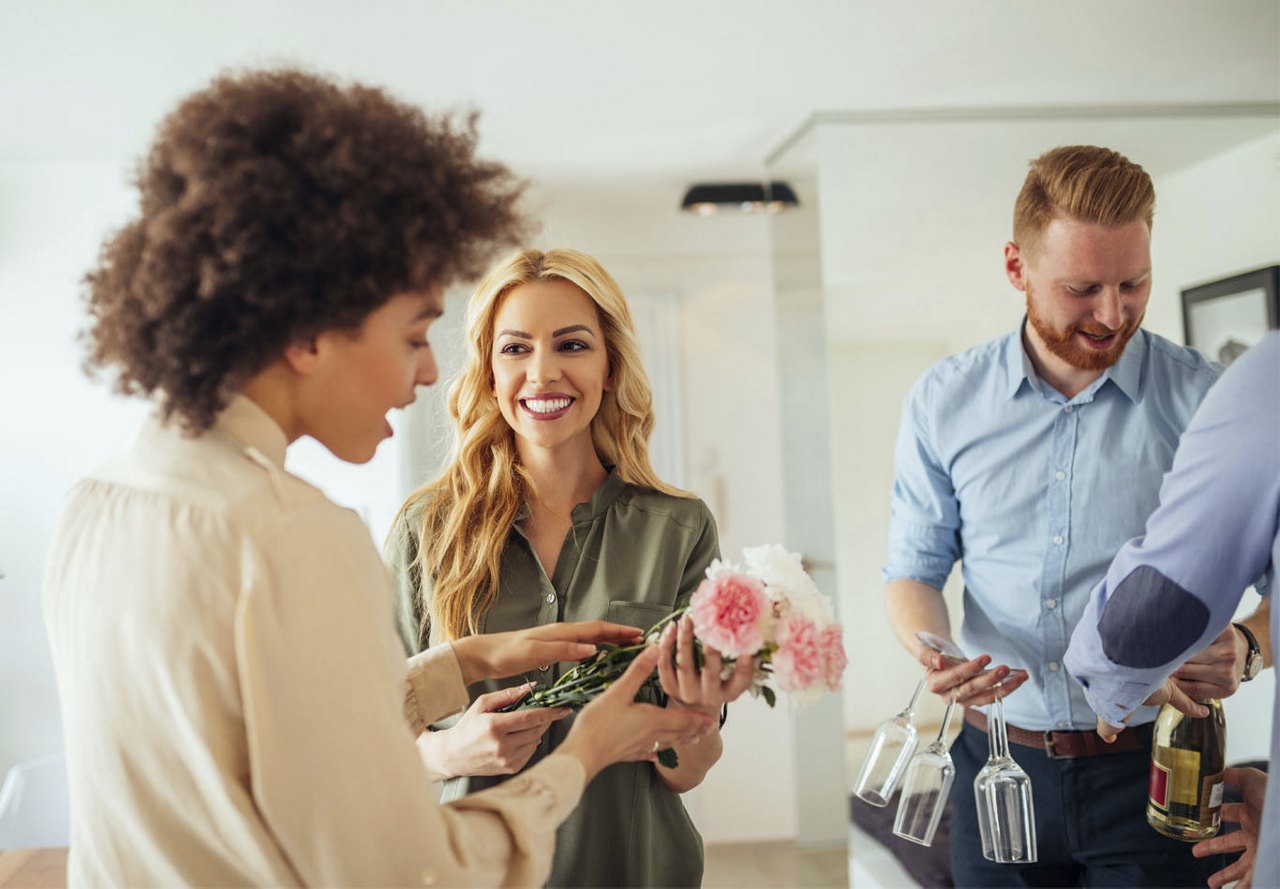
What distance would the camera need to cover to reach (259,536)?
938 mm

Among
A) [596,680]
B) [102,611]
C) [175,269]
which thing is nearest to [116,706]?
[102,611]

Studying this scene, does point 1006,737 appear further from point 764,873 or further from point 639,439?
point 764,873

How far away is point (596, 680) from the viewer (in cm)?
155

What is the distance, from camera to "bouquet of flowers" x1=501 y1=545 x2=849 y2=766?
1288 mm

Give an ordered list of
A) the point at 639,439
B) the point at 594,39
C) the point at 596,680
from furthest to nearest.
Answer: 1. the point at 594,39
2. the point at 639,439
3. the point at 596,680

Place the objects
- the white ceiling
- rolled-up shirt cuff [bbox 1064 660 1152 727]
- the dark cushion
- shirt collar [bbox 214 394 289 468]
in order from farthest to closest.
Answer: the white ceiling, the dark cushion, rolled-up shirt cuff [bbox 1064 660 1152 727], shirt collar [bbox 214 394 289 468]

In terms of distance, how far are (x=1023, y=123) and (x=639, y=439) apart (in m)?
1.11

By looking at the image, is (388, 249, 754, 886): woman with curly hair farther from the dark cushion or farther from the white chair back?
the white chair back

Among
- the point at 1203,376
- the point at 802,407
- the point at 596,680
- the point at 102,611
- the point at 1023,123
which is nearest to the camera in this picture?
the point at 102,611

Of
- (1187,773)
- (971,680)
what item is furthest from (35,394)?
(1187,773)

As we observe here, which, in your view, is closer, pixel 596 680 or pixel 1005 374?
pixel 596 680

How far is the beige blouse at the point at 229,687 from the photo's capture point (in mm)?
921

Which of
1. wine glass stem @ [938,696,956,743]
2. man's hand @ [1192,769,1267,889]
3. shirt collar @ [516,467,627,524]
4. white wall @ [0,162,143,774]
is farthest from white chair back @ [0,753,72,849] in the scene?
man's hand @ [1192,769,1267,889]

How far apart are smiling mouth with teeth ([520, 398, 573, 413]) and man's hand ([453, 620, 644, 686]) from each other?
17.1 inches
